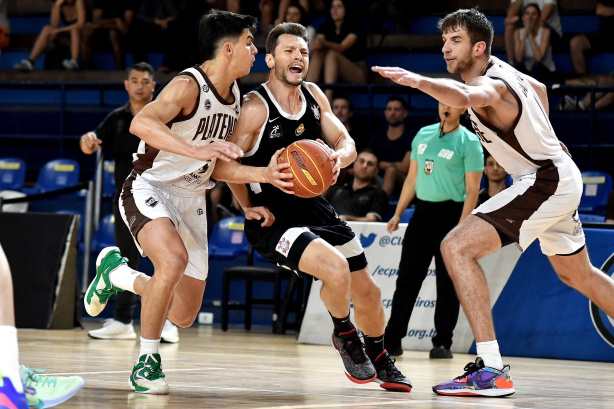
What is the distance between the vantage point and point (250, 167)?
5.11 metres

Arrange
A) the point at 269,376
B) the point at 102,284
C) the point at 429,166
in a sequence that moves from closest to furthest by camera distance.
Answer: the point at 269,376
the point at 102,284
the point at 429,166

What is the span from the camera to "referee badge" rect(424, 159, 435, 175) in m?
8.03

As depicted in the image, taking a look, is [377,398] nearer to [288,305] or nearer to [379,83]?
[288,305]

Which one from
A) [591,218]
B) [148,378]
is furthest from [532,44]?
[148,378]

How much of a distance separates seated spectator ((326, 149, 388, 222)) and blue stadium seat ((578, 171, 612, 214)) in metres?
2.36

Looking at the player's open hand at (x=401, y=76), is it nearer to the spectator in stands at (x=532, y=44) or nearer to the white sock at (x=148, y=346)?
the white sock at (x=148, y=346)

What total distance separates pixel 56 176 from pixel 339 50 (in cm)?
433

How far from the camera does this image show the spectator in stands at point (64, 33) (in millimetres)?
14844

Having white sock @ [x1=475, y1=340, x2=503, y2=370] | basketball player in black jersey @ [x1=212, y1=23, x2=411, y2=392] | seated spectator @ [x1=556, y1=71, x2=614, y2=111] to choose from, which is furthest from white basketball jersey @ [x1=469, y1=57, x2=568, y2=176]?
seated spectator @ [x1=556, y1=71, x2=614, y2=111]

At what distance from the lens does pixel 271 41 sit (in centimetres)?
549

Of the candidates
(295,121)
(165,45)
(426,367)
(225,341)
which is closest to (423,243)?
(426,367)

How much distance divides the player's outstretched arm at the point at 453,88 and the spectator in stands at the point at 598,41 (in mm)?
7456

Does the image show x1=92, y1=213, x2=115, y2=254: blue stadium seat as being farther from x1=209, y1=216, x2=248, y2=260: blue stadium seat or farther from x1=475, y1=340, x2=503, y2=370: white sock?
x1=475, y1=340, x2=503, y2=370: white sock

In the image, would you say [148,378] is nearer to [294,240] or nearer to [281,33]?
[294,240]
